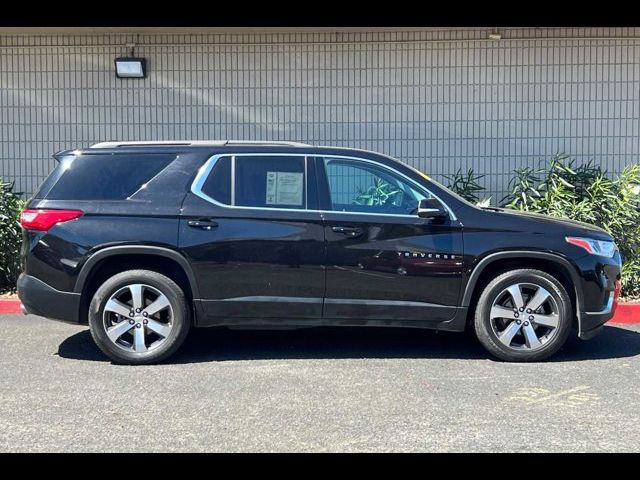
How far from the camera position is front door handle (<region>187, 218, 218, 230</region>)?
645 cm

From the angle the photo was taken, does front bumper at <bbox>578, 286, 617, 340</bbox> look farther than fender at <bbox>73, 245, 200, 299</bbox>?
Yes

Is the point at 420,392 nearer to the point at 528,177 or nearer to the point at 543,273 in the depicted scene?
the point at 543,273

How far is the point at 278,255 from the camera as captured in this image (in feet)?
21.1

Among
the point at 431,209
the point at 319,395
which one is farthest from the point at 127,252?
the point at 431,209

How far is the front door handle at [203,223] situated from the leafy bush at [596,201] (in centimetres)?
446

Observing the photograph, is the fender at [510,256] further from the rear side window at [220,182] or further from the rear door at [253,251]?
the rear side window at [220,182]

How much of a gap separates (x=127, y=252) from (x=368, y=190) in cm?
208

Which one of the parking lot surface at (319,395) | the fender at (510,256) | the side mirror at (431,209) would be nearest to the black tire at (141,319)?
the parking lot surface at (319,395)

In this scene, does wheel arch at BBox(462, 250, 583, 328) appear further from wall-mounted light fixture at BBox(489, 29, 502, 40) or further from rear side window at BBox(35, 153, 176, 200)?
wall-mounted light fixture at BBox(489, 29, 502, 40)

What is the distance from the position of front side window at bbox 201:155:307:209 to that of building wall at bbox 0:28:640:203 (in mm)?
3981

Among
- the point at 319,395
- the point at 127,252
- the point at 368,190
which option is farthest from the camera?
the point at 368,190

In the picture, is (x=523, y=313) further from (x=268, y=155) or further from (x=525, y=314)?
(x=268, y=155)

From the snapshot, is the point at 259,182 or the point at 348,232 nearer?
the point at 348,232

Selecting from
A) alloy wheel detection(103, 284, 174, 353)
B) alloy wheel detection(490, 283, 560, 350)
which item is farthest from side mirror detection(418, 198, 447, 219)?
alloy wheel detection(103, 284, 174, 353)
